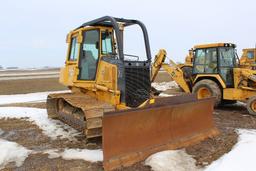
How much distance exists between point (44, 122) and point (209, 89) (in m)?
6.00

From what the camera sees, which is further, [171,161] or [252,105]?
[252,105]

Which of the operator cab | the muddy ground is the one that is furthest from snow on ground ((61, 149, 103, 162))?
the operator cab

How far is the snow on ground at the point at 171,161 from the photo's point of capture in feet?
15.9

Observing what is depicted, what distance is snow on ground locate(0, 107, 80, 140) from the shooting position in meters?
7.18

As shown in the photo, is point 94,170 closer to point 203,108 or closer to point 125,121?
point 125,121

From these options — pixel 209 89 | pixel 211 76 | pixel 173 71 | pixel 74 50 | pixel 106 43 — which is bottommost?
pixel 209 89

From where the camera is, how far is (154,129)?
571 cm

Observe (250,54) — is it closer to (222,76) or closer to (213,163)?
(222,76)

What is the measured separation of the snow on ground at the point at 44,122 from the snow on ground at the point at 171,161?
7.76 ft

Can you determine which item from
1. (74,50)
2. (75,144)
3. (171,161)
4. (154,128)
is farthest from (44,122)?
(171,161)

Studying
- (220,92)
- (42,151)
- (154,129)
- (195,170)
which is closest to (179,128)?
(154,129)

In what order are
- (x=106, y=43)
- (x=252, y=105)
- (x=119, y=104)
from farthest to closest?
(x=252, y=105), (x=106, y=43), (x=119, y=104)

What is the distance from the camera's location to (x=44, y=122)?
27.3 ft

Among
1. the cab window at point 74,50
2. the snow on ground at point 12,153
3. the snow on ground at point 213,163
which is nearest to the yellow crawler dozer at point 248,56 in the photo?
the cab window at point 74,50
